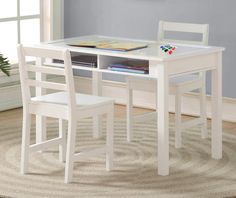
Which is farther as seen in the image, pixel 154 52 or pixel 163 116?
pixel 154 52

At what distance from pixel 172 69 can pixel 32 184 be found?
1.07 m

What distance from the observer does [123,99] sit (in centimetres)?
609

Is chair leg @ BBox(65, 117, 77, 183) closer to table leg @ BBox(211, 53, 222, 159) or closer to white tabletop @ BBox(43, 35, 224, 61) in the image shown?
white tabletop @ BBox(43, 35, 224, 61)

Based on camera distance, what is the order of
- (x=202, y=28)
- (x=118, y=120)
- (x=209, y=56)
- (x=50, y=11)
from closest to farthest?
(x=209, y=56)
(x=202, y=28)
(x=118, y=120)
(x=50, y=11)

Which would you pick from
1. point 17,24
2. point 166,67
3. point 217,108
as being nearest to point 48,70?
point 166,67

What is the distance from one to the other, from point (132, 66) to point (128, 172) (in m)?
0.66

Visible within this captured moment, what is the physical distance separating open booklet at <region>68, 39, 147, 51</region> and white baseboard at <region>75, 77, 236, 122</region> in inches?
45.9

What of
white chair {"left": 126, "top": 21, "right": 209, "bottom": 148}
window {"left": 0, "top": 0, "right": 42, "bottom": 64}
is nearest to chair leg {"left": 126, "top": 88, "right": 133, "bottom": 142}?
white chair {"left": 126, "top": 21, "right": 209, "bottom": 148}

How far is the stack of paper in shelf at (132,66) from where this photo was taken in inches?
166

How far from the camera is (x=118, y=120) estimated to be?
18.4 ft

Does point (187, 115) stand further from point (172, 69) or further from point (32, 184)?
point (32, 184)

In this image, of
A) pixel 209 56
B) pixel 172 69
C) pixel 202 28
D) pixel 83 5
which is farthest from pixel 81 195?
pixel 83 5

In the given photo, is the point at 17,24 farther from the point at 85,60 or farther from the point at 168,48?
the point at 168,48

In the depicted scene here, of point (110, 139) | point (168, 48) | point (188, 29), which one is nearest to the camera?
point (110, 139)
